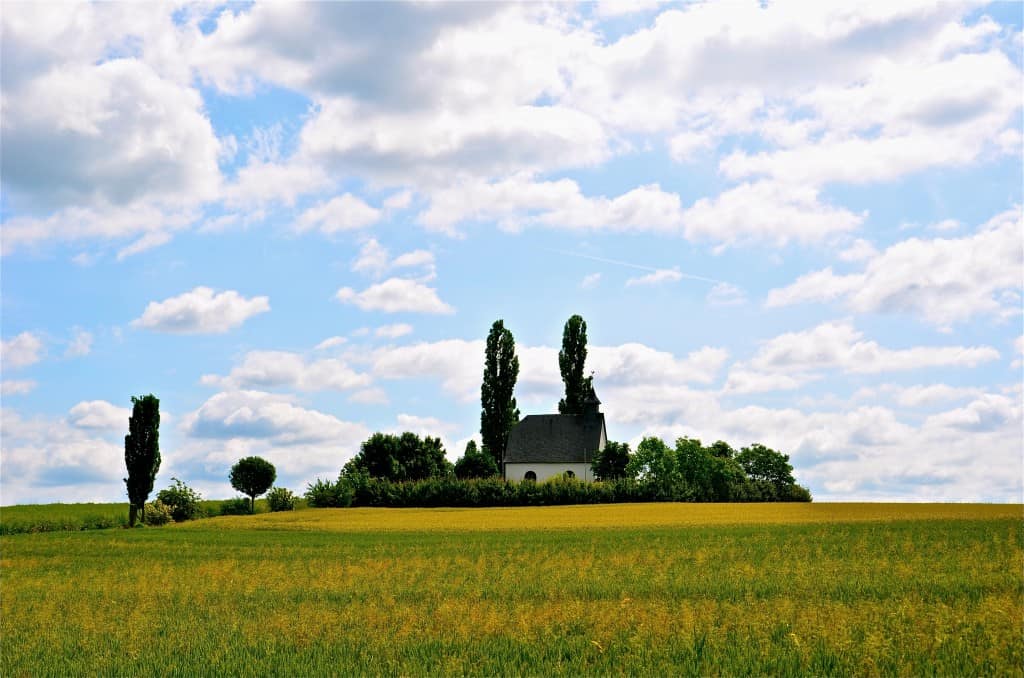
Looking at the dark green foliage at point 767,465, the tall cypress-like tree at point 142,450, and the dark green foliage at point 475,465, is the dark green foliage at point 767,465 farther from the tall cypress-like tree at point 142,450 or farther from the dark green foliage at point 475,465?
the tall cypress-like tree at point 142,450

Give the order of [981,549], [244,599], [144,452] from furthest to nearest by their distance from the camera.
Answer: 1. [144,452]
2. [981,549]
3. [244,599]

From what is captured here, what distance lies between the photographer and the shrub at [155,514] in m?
58.2

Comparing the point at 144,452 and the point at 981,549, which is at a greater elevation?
the point at 144,452

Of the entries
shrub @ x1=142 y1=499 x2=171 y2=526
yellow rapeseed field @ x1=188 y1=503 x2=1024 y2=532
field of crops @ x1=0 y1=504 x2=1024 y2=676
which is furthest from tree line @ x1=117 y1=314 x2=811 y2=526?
field of crops @ x1=0 y1=504 x2=1024 y2=676

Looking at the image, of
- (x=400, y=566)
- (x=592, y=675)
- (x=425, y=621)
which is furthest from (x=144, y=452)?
(x=592, y=675)

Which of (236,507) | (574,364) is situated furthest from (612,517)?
(574,364)

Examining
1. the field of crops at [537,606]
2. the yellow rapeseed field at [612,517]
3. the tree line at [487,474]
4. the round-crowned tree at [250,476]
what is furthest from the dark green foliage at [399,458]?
the field of crops at [537,606]

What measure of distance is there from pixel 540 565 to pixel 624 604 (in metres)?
8.53

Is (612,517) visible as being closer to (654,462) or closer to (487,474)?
(654,462)

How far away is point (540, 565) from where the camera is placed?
24906 mm

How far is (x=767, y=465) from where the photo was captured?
88125 mm

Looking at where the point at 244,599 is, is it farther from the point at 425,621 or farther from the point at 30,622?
the point at 425,621

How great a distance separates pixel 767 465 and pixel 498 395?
30.6 metres

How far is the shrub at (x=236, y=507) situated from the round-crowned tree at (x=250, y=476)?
10.8ft
